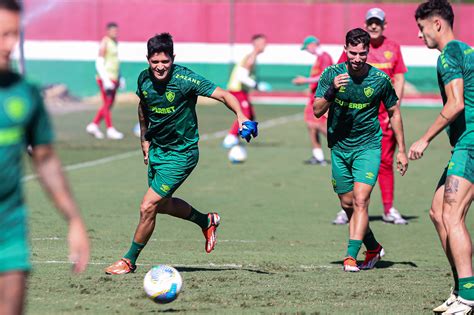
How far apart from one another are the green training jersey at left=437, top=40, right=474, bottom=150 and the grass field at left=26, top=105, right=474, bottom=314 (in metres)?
1.37

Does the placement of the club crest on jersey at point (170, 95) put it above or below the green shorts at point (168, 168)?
Answer: above

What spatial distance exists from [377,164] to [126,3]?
2962 cm

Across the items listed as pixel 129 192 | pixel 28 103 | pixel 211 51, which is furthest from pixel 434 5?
pixel 211 51

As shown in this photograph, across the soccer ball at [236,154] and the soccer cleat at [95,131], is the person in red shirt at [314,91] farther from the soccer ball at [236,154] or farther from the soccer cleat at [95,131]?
the soccer cleat at [95,131]

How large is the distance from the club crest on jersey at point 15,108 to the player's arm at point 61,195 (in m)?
0.20

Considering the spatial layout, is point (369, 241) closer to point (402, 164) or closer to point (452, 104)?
point (402, 164)

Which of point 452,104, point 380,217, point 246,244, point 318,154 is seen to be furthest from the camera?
point 318,154

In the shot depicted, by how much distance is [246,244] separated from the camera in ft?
37.3

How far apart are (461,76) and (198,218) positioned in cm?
356

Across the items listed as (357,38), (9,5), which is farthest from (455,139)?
(9,5)

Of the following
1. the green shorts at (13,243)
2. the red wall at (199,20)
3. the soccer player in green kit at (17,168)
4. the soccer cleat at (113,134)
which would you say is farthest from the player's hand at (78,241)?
the red wall at (199,20)

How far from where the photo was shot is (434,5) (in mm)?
7754

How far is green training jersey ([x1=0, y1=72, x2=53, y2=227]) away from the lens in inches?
202

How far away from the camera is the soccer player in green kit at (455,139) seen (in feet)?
24.3
